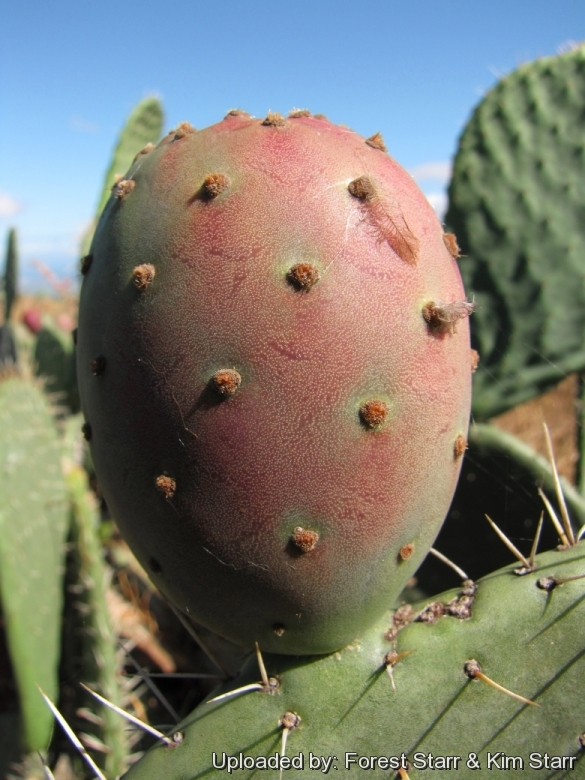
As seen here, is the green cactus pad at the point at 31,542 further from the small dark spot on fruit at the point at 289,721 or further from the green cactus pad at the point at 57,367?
the small dark spot on fruit at the point at 289,721

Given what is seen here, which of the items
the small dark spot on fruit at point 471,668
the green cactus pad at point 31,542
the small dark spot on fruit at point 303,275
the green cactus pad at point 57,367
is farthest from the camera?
the green cactus pad at point 57,367

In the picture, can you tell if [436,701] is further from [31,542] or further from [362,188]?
[31,542]

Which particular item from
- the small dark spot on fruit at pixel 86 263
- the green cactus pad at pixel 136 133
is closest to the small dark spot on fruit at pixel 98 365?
the small dark spot on fruit at pixel 86 263

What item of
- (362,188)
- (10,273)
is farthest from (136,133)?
(10,273)

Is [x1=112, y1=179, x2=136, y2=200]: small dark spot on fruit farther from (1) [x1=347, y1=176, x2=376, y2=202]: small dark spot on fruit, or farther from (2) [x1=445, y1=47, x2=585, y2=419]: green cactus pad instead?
(2) [x1=445, y1=47, x2=585, y2=419]: green cactus pad

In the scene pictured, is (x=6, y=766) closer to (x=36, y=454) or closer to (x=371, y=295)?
(x=36, y=454)

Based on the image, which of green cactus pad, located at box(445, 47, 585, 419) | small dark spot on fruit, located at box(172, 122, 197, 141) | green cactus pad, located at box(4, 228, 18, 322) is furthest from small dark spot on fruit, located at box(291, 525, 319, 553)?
green cactus pad, located at box(4, 228, 18, 322)
